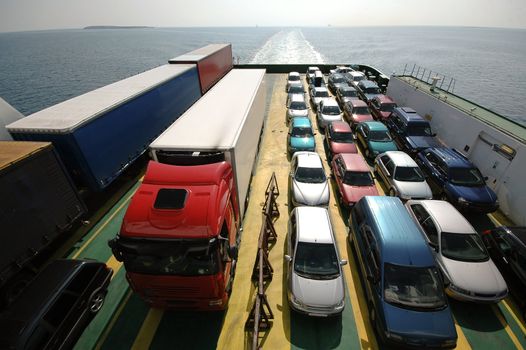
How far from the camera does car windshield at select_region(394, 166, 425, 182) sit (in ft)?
35.8

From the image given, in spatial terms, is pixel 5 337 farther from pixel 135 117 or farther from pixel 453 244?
pixel 453 244

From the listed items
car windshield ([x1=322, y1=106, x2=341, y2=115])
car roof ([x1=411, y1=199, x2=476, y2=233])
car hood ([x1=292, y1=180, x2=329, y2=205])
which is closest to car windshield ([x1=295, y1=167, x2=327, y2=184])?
car hood ([x1=292, y1=180, x2=329, y2=205])

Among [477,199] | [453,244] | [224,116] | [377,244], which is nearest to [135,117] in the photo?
[224,116]

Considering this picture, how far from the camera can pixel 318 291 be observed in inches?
264

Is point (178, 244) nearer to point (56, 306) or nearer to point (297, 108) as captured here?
point (56, 306)

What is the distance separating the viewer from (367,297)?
7.15m

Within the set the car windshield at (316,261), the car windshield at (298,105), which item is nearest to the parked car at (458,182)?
the car windshield at (316,261)

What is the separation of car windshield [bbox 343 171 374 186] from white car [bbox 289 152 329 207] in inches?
38.1

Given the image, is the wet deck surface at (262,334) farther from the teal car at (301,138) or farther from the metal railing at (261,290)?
the teal car at (301,138)

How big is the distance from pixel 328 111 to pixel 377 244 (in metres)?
12.6

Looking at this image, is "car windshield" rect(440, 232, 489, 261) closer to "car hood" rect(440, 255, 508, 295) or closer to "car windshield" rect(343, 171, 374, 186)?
"car hood" rect(440, 255, 508, 295)

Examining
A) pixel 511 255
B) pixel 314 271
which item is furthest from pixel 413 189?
pixel 314 271

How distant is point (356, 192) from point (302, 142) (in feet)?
16.3

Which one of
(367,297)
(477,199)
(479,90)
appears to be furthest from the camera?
(479,90)
